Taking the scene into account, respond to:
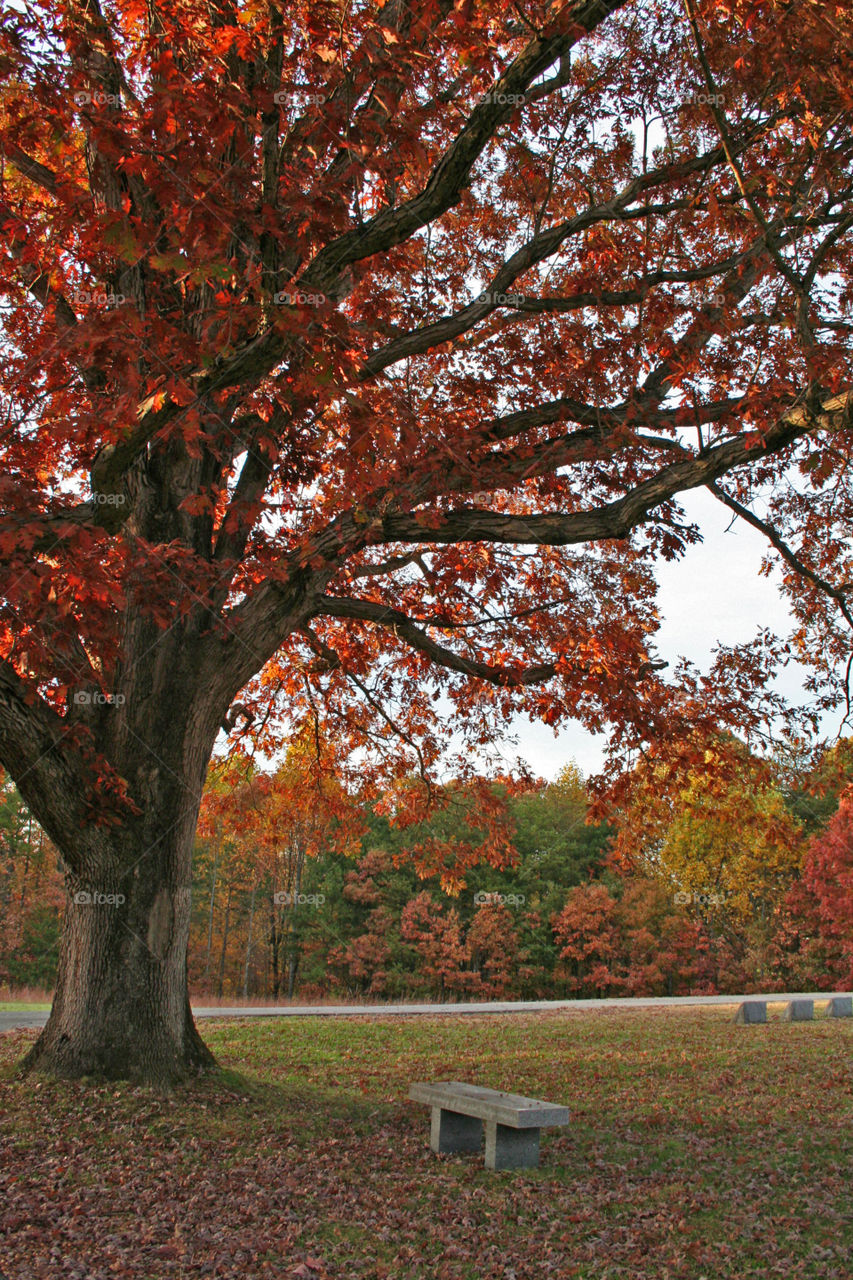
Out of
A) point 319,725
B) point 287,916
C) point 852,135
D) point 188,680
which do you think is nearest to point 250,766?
point 319,725

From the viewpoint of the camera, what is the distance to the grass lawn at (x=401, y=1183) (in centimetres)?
449

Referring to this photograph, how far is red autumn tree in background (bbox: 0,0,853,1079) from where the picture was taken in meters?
5.29

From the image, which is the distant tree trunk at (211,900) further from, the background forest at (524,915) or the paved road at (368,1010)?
the paved road at (368,1010)

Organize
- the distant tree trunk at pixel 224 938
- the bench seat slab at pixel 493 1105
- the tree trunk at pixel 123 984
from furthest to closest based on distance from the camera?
the distant tree trunk at pixel 224 938 → the tree trunk at pixel 123 984 → the bench seat slab at pixel 493 1105

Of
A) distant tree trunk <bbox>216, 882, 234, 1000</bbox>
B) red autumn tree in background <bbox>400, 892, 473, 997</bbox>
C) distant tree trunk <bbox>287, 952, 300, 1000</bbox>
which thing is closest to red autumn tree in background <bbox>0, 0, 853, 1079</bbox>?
red autumn tree in background <bbox>400, 892, 473, 997</bbox>

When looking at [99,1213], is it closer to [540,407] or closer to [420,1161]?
[420,1161]

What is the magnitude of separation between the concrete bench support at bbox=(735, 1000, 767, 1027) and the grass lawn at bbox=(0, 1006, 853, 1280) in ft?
22.6

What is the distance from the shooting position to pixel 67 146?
5438 millimetres

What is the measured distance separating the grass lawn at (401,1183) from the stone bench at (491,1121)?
144mm

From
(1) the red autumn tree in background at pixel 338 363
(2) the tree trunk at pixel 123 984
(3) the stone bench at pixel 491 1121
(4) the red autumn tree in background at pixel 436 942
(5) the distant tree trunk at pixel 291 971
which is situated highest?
(1) the red autumn tree in background at pixel 338 363

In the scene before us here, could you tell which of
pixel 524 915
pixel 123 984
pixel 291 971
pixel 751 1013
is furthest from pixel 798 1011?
pixel 291 971

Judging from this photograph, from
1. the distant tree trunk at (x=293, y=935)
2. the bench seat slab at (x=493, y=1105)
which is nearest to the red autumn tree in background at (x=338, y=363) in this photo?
the bench seat slab at (x=493, y=1105)

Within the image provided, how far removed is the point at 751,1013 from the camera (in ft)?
53.9

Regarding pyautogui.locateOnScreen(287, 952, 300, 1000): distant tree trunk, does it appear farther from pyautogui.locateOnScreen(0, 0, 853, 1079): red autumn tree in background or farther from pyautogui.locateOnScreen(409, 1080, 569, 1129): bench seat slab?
pyautogui.locateOnScreen(409, 1080, 569, 1129): bench seat slab
